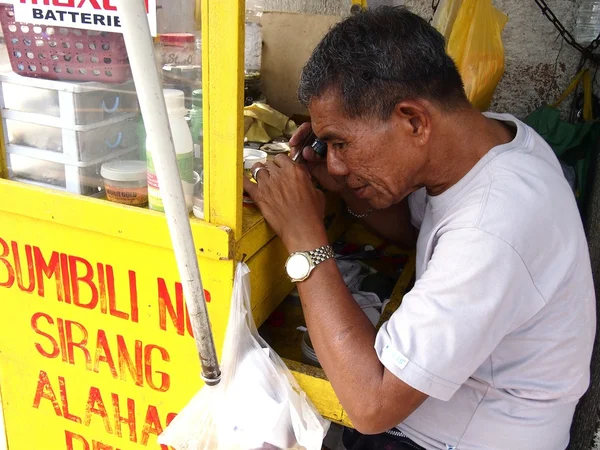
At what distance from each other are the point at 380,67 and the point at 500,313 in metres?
0.51

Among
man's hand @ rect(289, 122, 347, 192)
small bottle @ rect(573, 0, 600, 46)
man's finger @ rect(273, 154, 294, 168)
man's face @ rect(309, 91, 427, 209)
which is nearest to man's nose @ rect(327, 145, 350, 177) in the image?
man's face @ rect(309, 91, 427, 209)

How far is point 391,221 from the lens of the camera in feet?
5.50

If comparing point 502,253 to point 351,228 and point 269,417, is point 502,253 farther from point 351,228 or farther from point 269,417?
point 351,228

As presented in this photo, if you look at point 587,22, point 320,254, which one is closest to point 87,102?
point 320,254

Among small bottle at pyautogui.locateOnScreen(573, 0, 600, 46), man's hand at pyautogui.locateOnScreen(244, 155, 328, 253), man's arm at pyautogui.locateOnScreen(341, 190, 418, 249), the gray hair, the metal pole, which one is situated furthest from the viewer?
small bottle at pyautogui.locateOnScreen(573, 0, 600, 46)

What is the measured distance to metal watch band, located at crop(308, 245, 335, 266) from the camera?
110cm

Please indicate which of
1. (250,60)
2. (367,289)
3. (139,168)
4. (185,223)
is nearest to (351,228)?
(367,289)

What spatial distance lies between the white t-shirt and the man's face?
111 millimetres

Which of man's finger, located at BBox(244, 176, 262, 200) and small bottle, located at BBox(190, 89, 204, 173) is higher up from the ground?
small bottle, located at BBox(190, 89, 204, 173)

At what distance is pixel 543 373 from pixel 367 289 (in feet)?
2.07

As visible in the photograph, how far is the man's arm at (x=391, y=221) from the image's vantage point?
1.63 metres

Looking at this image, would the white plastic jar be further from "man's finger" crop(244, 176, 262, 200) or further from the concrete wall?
the concrete wall

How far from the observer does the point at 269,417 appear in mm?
1073

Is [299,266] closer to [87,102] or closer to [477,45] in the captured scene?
[87,102]
